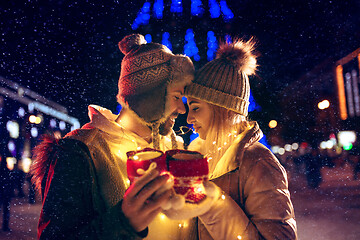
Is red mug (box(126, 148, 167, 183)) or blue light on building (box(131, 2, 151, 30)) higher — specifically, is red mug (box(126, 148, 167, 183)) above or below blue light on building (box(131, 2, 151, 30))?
below

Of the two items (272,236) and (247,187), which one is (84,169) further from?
(272,236)

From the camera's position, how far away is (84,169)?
1.62 meters

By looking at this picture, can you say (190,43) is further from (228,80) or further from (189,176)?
(189,176)

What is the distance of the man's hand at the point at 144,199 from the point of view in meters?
1.19

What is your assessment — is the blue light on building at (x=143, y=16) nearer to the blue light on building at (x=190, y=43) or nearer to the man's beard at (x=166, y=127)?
the blue light on building at (x=190, y=43)

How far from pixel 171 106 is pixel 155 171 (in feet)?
3.32

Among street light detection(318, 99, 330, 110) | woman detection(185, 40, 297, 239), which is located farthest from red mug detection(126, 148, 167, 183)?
street light detection(318, 99, 330, 110)

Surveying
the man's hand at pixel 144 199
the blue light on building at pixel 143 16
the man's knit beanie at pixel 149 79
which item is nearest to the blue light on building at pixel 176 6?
the blue light on building at pixel 143 16

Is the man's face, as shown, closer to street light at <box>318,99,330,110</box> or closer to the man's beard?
the man's beard

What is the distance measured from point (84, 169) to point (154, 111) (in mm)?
731

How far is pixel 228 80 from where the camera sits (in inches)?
90.3

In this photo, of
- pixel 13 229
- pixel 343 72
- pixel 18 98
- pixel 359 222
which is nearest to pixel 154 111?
pixel 13 229

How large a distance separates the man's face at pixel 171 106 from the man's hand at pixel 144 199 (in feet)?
3.17

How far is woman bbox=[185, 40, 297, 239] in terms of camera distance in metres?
1.71
